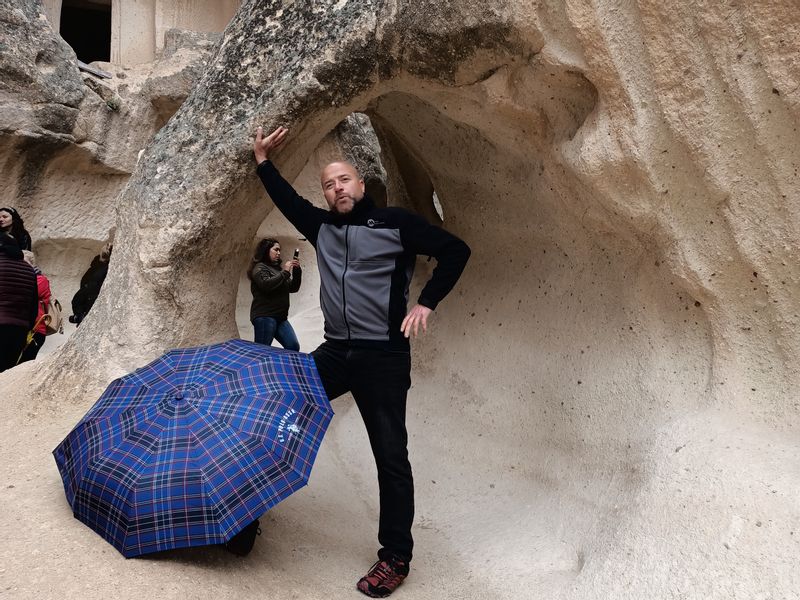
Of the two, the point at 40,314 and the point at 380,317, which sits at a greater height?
the point at 380,317

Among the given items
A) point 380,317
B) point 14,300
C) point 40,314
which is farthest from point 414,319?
point 40,314

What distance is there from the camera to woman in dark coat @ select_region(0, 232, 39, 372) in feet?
9.28

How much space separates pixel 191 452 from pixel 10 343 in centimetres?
193

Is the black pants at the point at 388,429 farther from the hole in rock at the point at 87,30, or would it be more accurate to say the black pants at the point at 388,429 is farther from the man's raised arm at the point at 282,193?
the hole in rock at the point at 87,30

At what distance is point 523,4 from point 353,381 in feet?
3.57

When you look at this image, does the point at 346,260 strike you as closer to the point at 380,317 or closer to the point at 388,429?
the point at 380,317

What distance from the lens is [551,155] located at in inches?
82.3

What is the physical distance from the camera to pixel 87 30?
922 cm

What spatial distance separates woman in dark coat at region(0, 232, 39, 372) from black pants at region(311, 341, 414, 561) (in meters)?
1.85

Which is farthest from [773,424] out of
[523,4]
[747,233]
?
[523,4]

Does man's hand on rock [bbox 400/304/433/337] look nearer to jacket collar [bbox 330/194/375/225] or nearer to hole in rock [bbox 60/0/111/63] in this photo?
jacket collar [bbox 330/194/375/225]

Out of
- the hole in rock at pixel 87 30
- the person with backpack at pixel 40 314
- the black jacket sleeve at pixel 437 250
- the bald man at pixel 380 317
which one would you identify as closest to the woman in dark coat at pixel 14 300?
the person with backpack at pixel 40 314

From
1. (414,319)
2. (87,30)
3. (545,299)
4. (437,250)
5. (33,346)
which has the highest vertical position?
(87,30)

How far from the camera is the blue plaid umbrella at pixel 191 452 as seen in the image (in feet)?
4.64
